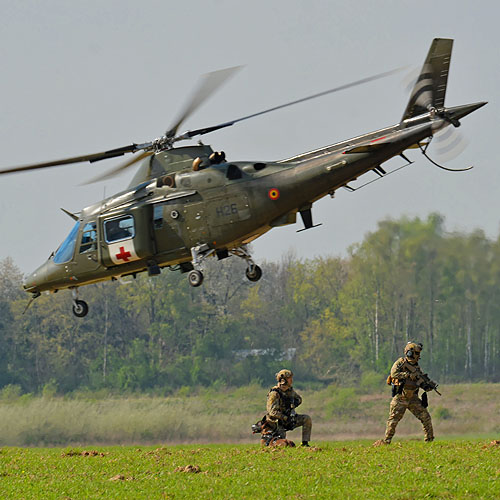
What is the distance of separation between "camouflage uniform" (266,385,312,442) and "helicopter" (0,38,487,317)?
5.92 metres

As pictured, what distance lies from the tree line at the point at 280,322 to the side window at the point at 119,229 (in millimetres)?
15128

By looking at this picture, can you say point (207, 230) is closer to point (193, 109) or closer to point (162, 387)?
point (193, 109)

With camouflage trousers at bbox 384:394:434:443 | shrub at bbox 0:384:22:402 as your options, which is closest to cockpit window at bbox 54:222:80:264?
camouflage trousers at bbox 384:394:434:443

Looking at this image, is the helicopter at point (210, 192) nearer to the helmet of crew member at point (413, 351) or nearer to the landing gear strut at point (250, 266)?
the landing gear strut at point (250, 266)

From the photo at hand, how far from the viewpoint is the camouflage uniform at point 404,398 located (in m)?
19.0

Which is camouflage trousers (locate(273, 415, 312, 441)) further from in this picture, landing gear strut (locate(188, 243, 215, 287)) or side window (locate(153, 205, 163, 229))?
side window (locate(153, 205, 163, 229))

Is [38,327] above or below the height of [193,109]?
below

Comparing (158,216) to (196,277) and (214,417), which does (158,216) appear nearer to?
(196,277)

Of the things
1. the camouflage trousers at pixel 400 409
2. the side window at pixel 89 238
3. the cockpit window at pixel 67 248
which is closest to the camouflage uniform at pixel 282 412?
the camouflage trousers at pixel 400 409

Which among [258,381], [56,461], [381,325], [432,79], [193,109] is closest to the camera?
[56,461]

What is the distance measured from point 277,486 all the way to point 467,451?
427cm

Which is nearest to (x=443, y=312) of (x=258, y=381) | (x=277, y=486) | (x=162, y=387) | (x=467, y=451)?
(x=258, y=381)

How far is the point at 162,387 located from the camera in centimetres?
4784

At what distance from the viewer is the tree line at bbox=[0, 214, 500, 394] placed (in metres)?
37.5
